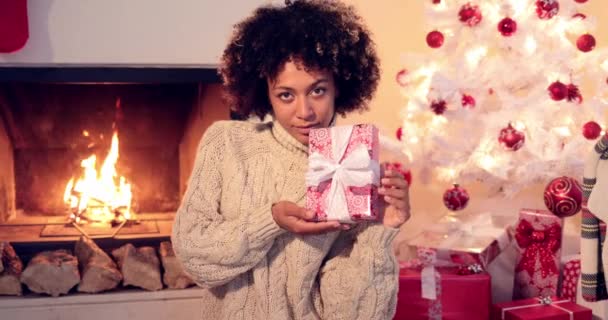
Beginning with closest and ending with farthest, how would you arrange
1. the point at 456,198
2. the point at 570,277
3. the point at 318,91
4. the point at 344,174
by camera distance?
the point at 344,174 → the point at 318,91 → the point at 570,277 → the point at 456,198

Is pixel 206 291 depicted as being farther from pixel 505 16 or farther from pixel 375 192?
pixel 505 16

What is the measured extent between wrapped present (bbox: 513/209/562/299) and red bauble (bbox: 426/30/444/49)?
23.4 inches

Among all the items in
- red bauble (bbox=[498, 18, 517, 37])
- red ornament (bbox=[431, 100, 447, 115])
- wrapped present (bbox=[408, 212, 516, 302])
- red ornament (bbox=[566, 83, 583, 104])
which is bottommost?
wrapped present (bbox=[408, 212, 516, 302])

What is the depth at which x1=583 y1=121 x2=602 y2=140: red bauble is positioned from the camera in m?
2.26

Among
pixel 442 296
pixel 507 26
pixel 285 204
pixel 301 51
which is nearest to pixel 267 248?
pixel 285 204

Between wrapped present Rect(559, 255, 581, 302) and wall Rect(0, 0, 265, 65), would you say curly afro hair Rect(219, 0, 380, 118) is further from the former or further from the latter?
wrapped present Rect(559, 255, 581, 302)

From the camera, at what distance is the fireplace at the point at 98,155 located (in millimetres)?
2301

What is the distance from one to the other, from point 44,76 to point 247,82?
0.82 meters

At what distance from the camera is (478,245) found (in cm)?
220

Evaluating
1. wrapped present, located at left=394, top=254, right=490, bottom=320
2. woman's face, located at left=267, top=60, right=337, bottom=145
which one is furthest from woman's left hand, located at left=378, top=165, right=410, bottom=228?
wrapped present, located at left=394, top=254, right=490, bottom=320

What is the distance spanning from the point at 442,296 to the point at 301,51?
3.21 ft

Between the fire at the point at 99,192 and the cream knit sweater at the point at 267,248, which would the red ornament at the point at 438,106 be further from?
the fire at the point at 99,192

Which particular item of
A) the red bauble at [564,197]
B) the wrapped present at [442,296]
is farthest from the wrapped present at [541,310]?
the red bauble at [564,197]

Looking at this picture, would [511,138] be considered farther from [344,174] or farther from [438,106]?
[344,174]
